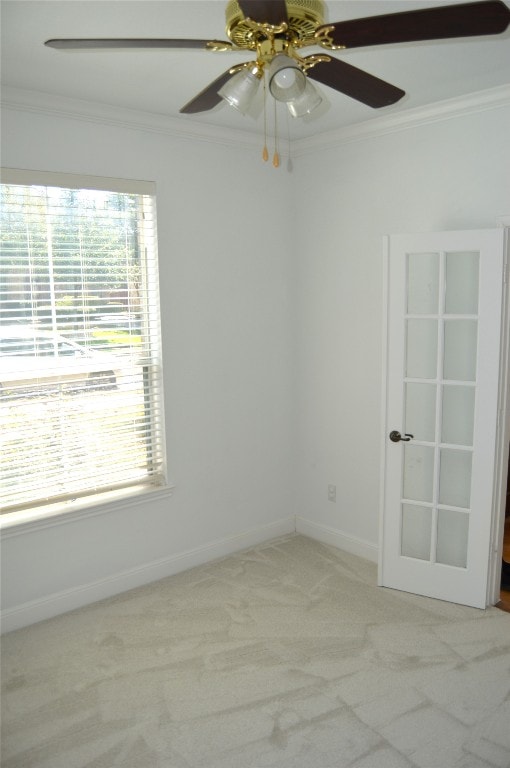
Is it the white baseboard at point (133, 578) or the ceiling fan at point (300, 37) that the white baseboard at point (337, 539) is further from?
the ceiling fan at point (300, 37)

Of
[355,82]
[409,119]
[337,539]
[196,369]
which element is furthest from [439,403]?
[355,82]

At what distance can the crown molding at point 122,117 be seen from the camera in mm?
3119

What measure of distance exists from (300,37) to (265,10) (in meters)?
0.28

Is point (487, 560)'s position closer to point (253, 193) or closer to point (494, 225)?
point (494, 225)

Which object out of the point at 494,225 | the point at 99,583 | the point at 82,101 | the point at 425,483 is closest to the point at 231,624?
the point at 99,583

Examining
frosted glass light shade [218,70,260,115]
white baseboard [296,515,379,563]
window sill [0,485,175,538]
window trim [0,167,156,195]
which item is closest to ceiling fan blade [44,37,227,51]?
frosted glass light shade [218,70,260,115]

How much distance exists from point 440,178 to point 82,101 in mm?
2017

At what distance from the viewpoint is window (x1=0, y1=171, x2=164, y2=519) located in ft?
10.6

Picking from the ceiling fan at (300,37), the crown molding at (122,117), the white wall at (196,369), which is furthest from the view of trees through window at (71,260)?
the ceiling fan at (300,37)

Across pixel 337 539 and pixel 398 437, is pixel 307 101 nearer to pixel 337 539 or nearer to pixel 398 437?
pixel 398 437

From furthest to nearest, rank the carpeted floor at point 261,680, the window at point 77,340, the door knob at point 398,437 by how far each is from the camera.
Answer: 1. the door knob at point 398,437
2. the window at point 77,340
3. the carpeted floor at point 261,680

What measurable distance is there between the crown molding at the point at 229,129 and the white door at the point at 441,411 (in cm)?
71

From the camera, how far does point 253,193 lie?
4156 millimetres

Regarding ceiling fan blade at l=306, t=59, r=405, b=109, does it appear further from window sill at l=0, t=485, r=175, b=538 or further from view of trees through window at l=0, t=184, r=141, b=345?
window sill at l=0, t=485, r=175, b=538
